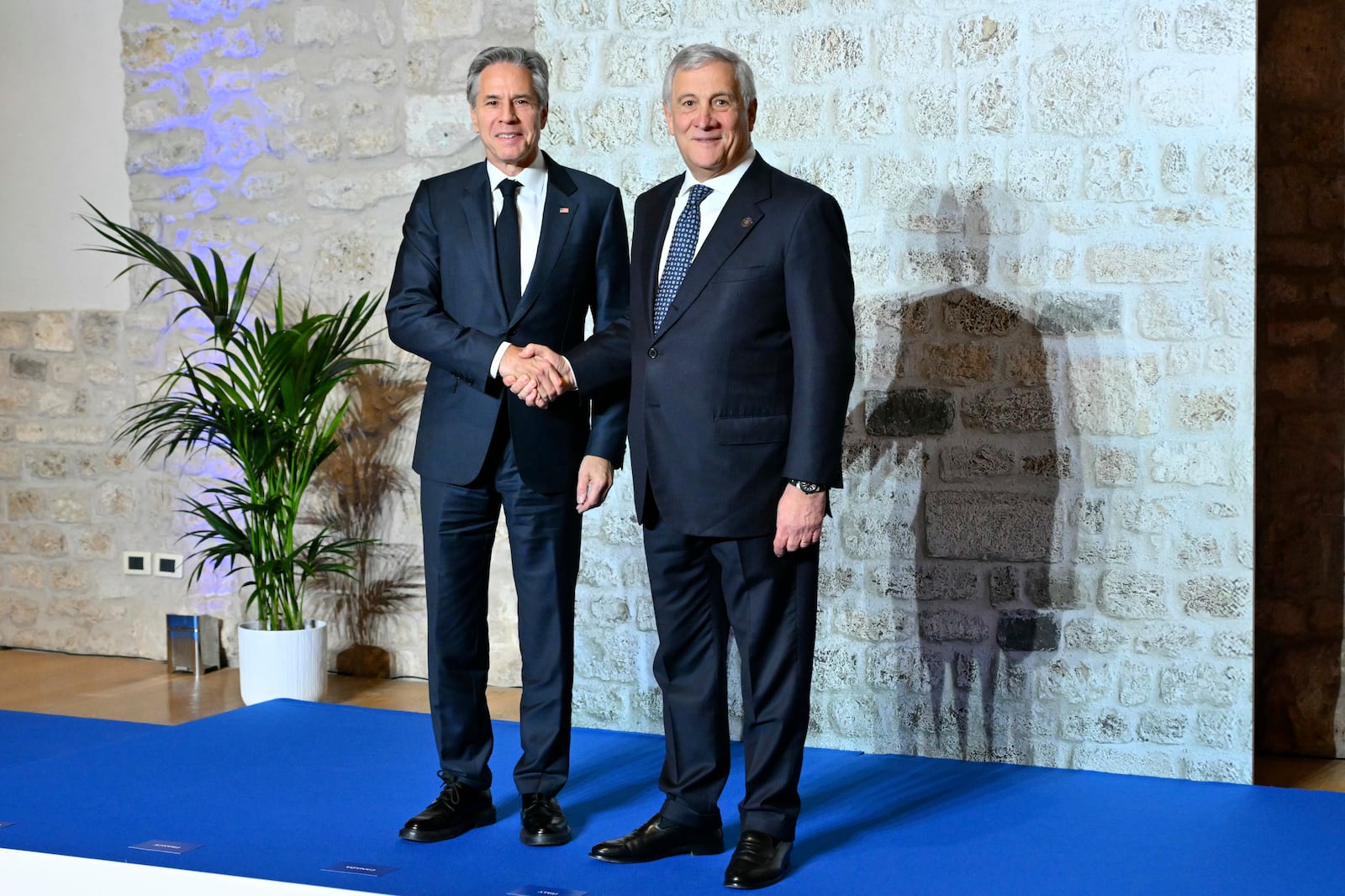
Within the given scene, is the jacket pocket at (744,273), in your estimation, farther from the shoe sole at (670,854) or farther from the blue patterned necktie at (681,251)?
the shoe sole at (670,854)

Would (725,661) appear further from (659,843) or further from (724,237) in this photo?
(724,237)

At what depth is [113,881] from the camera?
2.71 m

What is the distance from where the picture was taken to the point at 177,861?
2.99 m

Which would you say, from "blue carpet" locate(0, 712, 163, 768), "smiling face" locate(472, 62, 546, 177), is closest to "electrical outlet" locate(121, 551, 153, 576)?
"blue carpet" locate(0, 712, 163, 768)

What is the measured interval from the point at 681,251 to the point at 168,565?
139 inches

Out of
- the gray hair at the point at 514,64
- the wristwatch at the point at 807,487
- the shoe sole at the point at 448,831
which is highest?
the gray hair at the point at 514,64

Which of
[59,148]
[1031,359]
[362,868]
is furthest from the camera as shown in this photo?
[59,148]

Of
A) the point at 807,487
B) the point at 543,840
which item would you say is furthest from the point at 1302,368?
the point at 543,840

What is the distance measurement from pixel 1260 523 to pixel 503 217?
2.59 m

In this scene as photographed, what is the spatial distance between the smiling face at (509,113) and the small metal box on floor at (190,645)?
310 centimetres

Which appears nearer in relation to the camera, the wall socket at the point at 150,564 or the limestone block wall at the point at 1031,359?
the limestone block wall at the point at 1031,359

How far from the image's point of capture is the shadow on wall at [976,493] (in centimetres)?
393

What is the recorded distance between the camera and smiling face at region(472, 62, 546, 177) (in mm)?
3025

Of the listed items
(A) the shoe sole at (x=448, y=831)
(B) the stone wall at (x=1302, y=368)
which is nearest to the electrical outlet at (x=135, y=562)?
(A) the shoe sole at (x=448, y=831)
